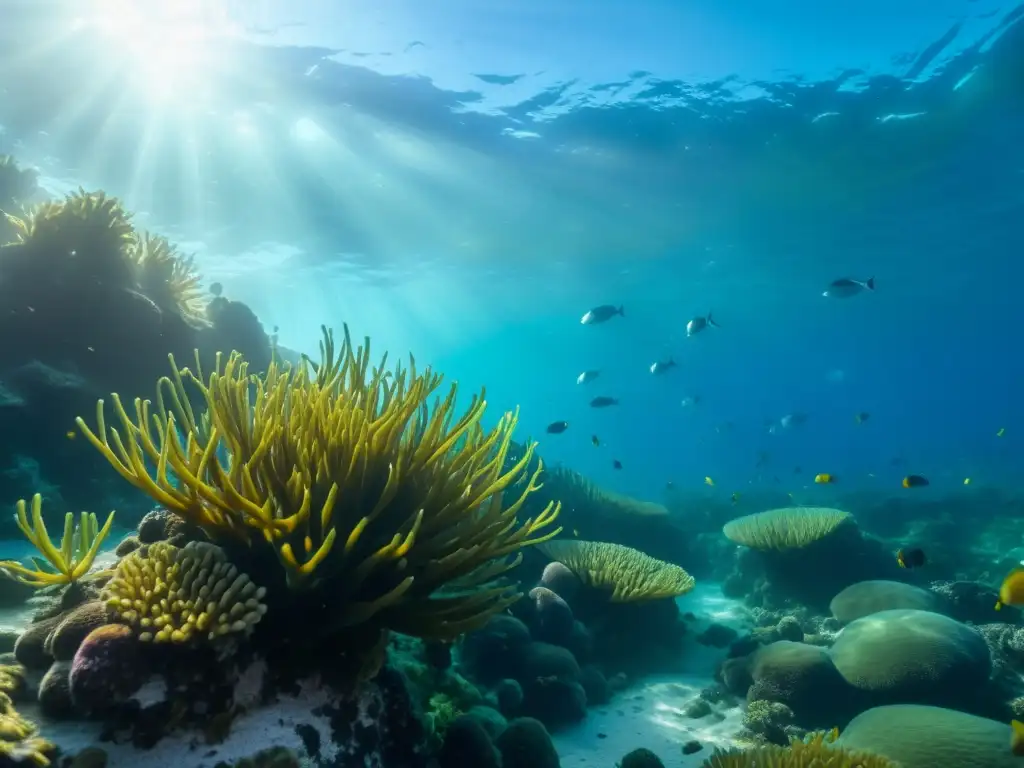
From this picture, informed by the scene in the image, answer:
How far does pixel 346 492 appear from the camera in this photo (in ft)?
9.97

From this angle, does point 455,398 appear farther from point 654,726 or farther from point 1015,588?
point 1015,588

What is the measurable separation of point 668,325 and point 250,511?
59.9m

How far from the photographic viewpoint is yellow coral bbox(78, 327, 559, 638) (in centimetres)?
267

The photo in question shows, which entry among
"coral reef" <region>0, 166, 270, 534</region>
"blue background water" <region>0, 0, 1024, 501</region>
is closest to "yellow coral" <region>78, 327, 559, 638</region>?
"coral reef" <region>0, 166, 270, 534</region>

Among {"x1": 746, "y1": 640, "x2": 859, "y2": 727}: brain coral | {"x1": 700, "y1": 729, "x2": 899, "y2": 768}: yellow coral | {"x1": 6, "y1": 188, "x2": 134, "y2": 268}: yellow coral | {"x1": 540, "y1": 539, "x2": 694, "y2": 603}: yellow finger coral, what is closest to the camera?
{"x1": 700, "y1": 729, "x2": 899, "y2": 768}: yellow coral

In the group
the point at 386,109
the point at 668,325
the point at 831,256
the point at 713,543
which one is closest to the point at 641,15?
the point at 386,109

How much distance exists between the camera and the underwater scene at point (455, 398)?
2818 millimetres

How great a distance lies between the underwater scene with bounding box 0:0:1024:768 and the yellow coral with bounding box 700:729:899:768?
0.16 feet

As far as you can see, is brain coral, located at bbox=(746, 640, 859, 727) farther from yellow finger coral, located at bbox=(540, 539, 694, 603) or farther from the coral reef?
the coral reef

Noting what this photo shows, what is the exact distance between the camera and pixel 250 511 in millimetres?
2590

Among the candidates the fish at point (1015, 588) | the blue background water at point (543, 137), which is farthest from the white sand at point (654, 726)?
the blue background water at point (543, 137)

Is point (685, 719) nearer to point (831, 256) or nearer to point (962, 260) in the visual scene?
point (831, 256)

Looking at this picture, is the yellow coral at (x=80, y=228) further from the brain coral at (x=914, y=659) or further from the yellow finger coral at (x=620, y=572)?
the brain coral at (x=914, y=659)

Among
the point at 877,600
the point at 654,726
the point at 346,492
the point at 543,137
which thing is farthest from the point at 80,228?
the point at 543,137
